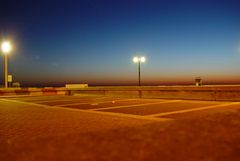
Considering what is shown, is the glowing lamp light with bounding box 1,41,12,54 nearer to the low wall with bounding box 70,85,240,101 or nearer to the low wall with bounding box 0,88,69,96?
the low wall with bounding box 0,88,69,96

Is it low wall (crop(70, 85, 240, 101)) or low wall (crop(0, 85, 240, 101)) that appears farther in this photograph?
low wall (crop(0, 85, 240, 101))

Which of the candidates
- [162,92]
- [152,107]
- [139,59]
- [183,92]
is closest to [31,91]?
[139,59]

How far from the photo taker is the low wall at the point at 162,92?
1719 cm

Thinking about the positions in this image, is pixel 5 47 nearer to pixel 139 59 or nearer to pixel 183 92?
pixel 139 59

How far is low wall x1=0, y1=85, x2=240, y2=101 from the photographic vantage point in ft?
56.4

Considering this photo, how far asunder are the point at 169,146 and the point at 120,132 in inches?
38.5

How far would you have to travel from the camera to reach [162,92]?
2112 cm

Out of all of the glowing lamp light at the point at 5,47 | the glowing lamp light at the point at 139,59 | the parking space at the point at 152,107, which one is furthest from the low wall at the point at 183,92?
the glowing lamp light at the point at 5,47

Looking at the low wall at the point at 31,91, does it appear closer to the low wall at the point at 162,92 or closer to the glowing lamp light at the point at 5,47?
the low wall at the point at 162,92

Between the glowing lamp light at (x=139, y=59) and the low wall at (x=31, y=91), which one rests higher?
the glowing lamp light at (x=139, y=59)

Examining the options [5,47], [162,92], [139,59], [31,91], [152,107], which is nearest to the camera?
[152,107]

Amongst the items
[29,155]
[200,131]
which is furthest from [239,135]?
[29,155]

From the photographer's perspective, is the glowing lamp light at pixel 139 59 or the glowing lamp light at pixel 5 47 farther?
the glowing lamp light at pixel 139 59

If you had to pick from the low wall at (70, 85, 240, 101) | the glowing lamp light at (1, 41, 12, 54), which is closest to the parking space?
the low wall at (70, 85, 240, 101)
